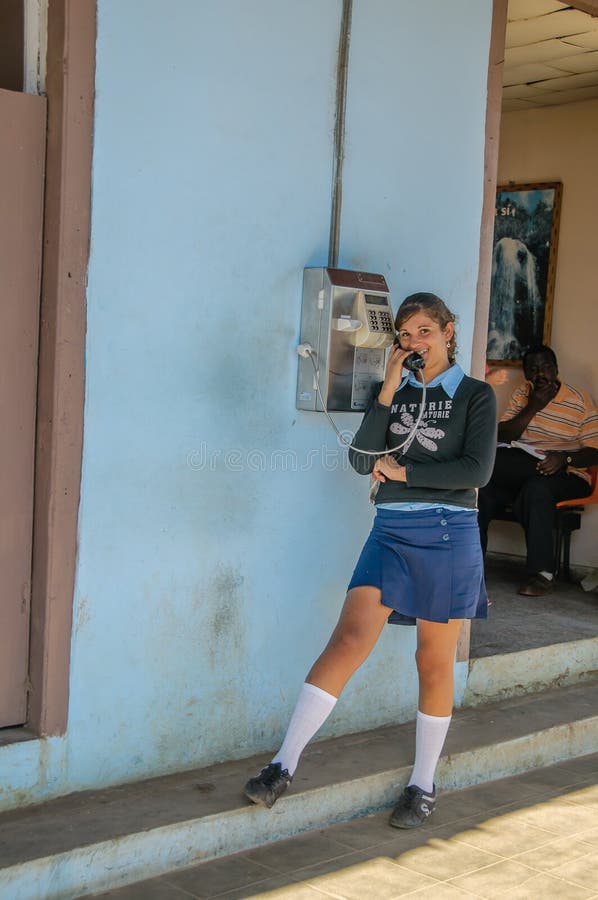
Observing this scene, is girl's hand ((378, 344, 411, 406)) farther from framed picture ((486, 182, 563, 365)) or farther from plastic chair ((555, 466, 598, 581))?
framed picture ((486, 182, 563, 365))

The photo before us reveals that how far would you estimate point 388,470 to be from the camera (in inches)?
154

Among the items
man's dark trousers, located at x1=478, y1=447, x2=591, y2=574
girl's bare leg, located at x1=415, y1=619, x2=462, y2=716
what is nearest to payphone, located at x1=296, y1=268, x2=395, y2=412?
girl's bare leg, located at x1=415, y1=619, x2=462, y2=716

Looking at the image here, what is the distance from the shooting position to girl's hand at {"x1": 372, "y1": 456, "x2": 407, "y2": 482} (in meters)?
3.90

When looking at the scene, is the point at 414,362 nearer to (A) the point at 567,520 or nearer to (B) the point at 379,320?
(B) the point at 379,320

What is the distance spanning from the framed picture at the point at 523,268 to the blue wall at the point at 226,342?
2.79 metres

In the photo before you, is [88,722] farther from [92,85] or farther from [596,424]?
[596,424]

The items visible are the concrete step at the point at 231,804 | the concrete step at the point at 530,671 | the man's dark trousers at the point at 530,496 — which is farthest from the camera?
the man's dark trousers at the point at 530,496

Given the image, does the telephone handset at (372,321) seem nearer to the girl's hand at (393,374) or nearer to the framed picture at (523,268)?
the girl's hand at (393,374)

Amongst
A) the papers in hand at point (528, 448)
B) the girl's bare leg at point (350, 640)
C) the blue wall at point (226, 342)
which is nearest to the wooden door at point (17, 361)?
the blue wall at point (226, 342)

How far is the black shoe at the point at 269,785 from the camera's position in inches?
146

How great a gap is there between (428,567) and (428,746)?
691 mm

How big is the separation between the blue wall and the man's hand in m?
2.34

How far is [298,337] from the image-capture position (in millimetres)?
4223

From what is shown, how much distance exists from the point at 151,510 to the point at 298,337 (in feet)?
2.94
